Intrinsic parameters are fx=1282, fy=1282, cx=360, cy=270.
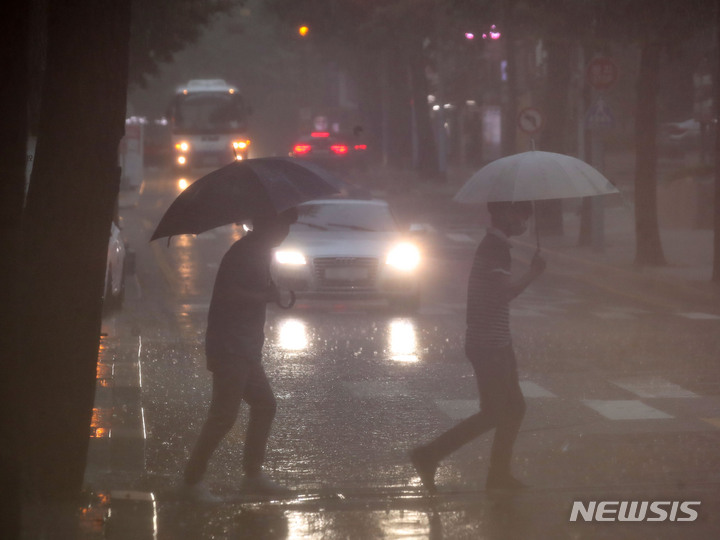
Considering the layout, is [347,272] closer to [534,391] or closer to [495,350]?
[534,391]

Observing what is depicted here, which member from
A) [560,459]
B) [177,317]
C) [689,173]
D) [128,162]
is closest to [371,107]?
[128,162]

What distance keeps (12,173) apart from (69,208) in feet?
2.47

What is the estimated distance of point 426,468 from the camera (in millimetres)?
7176

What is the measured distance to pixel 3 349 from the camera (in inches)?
232

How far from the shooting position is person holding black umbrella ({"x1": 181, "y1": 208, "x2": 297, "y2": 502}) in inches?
269

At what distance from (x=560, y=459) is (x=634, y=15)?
12.7 meters

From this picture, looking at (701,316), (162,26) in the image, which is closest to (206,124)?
(162,26)

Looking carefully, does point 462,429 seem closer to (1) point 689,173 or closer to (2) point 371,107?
(1) point 689,173

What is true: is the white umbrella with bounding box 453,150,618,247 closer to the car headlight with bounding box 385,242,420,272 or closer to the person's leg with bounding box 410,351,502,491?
the person's leg with bounding box 410,351,502,491

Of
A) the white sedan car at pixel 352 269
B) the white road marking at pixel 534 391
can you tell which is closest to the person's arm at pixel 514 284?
the white road marking at pixel 534 391

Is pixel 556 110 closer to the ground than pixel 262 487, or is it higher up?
higher up

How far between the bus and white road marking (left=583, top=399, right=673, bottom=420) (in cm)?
4204

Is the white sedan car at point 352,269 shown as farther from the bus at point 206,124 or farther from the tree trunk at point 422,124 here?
the bus at point 206,124

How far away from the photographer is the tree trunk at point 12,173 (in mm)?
5520
